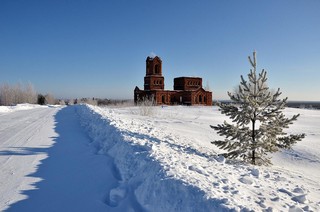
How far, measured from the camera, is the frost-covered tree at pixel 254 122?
7211 mm

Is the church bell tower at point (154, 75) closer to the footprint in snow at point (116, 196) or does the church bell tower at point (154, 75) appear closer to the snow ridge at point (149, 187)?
the snow ridge at point (149, 187)

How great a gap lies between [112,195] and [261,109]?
17.8 feet

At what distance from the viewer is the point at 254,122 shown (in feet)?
24.3

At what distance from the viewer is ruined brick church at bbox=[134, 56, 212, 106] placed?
164ft

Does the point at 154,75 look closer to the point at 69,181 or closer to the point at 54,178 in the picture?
the point at 54,178

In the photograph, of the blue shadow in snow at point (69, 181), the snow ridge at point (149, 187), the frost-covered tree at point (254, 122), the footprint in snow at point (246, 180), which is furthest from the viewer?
the frost-covered tree at point (254, 122)

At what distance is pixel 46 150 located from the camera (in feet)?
24.1

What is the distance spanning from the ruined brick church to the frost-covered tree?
1625 inches

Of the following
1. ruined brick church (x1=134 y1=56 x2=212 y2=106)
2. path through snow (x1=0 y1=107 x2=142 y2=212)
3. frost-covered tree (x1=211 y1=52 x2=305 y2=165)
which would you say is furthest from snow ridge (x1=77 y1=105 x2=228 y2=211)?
ruined brick church (x1=134 y1=56 x2=212 y2=106)

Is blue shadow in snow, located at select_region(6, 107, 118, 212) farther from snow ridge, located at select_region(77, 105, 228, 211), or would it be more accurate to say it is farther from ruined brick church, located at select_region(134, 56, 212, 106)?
ruined brick church, located at select_region(134, 56, 212, 106)

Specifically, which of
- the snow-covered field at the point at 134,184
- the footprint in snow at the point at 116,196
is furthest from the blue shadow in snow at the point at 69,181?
the footprint in snow at the point at 116,196

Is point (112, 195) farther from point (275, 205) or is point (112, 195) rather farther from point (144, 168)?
point (275, 205)

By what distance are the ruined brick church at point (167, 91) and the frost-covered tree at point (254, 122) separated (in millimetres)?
41285

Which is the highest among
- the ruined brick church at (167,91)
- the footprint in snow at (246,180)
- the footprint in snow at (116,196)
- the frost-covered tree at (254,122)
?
the ruined brick church at (167,91)
